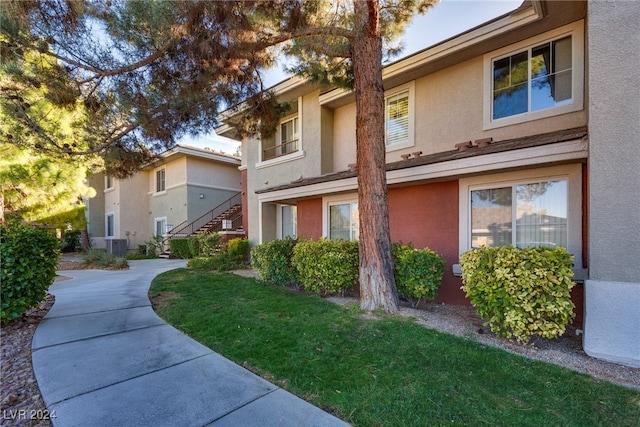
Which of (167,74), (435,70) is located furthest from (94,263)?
(435,70)

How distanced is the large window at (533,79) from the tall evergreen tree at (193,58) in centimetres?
249

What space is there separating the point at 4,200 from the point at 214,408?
13224mm

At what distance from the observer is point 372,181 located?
231 inches

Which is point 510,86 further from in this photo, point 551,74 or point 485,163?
point 485,163

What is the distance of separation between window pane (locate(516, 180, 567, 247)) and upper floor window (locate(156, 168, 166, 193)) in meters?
21.3

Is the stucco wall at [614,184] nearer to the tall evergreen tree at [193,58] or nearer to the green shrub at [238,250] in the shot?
the tall evergreen tree at [193,58]

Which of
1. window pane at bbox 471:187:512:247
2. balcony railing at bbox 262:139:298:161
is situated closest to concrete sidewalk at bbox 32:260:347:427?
window pane at bbox 471:187:512:247

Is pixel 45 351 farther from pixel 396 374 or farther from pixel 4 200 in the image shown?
pixel 4 200

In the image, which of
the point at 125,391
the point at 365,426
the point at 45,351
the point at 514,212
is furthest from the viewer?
the point at 514,212

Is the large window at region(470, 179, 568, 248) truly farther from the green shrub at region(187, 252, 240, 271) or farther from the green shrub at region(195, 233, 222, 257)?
the green shrub at region(195, 233, 222, 257)

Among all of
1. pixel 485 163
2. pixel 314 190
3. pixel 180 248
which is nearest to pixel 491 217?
pixel 485 163

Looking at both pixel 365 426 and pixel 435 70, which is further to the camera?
pixel 435 70

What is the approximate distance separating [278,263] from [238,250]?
5.32 metres

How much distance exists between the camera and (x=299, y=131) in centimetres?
1148
